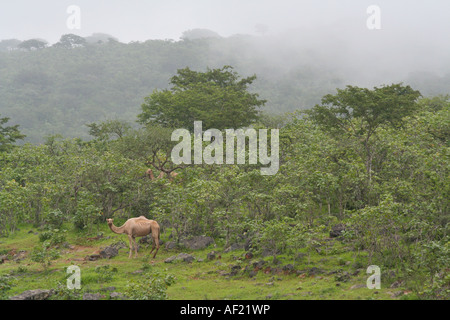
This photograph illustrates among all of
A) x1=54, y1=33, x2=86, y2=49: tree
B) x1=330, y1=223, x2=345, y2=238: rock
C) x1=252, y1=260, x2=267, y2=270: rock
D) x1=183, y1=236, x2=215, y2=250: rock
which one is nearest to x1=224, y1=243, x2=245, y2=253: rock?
x1=183, y1=236, x2=215, y2=250: rock

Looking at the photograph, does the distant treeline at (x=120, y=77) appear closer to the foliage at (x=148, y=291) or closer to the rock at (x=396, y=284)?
the foliage at (x=148, y=291)

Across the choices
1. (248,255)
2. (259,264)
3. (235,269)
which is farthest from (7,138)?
(259,264)

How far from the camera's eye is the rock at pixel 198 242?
18641 mm

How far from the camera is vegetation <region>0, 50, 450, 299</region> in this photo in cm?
1352

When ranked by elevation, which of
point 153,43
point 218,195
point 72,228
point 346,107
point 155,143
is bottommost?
point 72,228

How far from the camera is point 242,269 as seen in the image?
15.5 metres

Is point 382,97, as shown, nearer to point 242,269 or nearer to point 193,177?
point 193,177

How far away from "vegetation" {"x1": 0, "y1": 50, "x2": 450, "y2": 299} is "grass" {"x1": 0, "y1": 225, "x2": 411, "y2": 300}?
71mm

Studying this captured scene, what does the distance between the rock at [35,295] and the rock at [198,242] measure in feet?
21.5

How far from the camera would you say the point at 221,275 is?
49.8 feet

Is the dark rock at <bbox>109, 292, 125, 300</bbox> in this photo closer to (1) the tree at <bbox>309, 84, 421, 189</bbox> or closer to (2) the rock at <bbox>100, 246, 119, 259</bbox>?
(2) the rock at <bbox>100, 246, 119, 259</bbox>

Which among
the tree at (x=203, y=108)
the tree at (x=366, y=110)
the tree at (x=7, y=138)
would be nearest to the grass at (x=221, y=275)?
the tree at (x=366, y=110)
